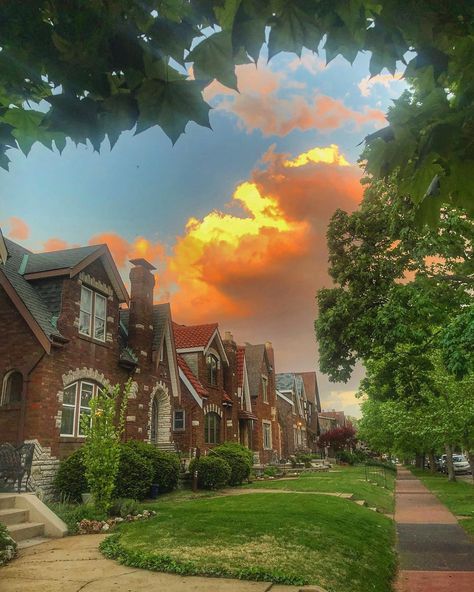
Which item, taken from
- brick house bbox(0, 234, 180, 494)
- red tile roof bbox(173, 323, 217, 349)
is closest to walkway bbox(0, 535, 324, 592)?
brick house bbox(0, 234, 180, 494)

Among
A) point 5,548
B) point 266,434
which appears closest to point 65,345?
point 5,548

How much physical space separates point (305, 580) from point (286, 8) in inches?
249

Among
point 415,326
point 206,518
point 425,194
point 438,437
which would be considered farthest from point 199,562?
point 438,437

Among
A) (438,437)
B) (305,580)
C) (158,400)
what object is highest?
(158,400)

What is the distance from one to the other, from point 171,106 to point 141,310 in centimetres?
1924

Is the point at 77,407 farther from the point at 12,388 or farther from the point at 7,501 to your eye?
the point at 7,501

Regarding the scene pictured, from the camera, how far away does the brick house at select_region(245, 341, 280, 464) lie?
1496 inches

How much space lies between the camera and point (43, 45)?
292 centimetres

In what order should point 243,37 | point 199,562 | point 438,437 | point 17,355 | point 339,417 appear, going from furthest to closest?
point 339,417
point 438,437
point 17,355
point 199,562
point 243,37

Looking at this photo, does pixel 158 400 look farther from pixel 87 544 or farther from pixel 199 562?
pixel 199 562

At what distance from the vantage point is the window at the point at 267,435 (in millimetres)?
39812

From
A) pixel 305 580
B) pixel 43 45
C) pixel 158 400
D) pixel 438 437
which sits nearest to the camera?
pixel 43 45

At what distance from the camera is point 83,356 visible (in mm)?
17281

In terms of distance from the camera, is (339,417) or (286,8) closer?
(286,8)
